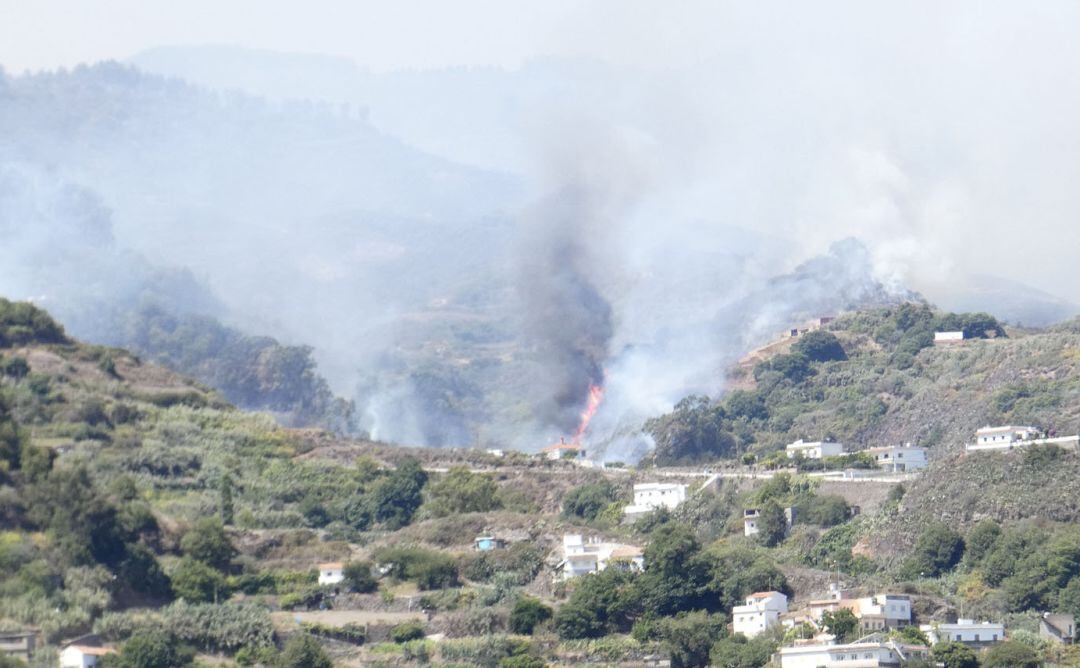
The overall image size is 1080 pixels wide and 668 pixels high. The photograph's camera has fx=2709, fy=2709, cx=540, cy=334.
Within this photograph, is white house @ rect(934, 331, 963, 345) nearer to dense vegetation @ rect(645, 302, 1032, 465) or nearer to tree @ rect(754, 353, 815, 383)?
dense vegetation @ rect(645, 302, 1032, 465)

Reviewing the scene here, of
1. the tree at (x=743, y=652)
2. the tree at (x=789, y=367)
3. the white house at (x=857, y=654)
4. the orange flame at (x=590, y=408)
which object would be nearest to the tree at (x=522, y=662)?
the tree at (x=743, y=652)

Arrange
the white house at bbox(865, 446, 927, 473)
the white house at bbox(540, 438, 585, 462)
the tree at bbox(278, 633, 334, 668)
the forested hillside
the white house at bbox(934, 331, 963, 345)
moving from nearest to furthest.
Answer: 1. the tree at bbox(278, 633, 334, 668)
2. the white house at bbox(865, 446, 927, 473)
3. the forested hillside
4. the white house at bbox(540, 438, 585, 462)
5. the white house at bbox(934, 331, 963, 345)

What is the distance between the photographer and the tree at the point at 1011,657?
243ft

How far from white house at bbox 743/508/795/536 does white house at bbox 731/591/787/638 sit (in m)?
11.7

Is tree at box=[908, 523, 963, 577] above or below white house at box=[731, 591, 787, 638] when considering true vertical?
above

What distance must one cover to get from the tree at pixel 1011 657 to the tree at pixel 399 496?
2761 centimetres

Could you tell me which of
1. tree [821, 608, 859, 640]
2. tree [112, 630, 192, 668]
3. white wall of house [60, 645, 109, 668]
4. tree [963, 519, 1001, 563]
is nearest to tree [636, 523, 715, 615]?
tree [821, 608, 859, 640]

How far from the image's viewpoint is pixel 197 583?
82938 mm

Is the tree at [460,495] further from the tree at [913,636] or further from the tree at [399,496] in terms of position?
the tree at [913,636]

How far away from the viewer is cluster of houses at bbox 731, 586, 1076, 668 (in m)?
74.9

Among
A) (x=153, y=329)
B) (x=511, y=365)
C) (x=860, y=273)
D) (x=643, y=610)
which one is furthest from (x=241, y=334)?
(x=643, y=610)

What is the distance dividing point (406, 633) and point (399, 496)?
1755cm

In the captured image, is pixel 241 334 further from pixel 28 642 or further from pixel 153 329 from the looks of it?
pixel 28 642

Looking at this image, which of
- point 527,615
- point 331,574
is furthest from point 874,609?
point 331,574
